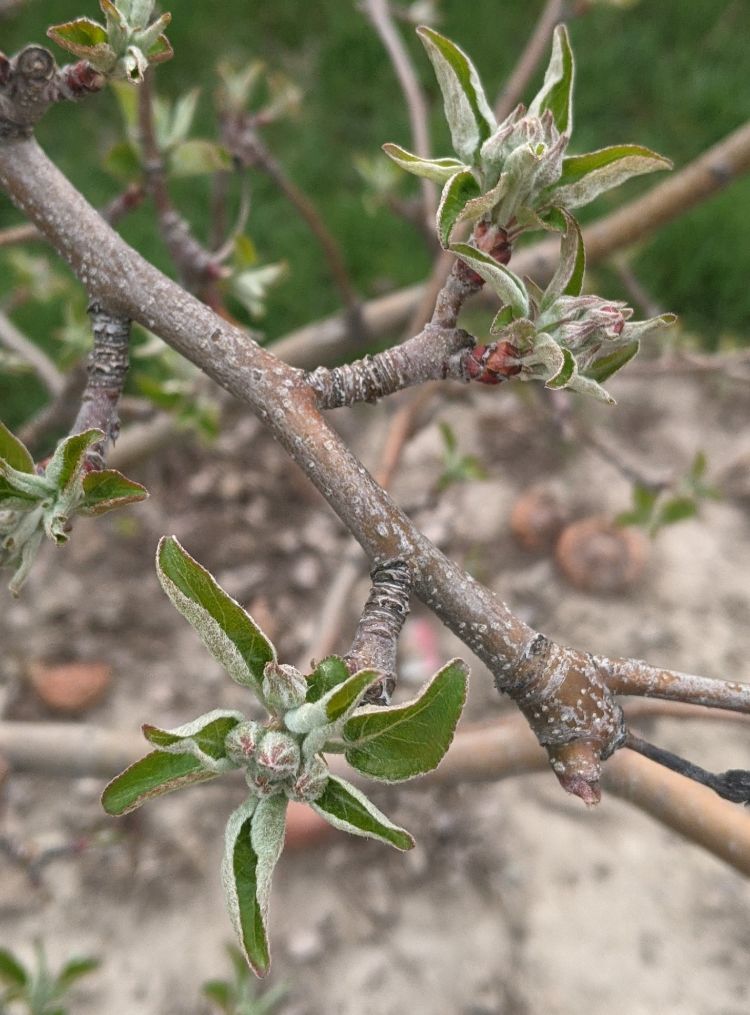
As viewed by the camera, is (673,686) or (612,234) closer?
(673,686)

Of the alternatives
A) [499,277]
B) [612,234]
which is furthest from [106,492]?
[612,234]

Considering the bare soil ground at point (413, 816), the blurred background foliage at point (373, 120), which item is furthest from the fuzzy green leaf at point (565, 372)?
the blurred background foliage at point (373, 120)

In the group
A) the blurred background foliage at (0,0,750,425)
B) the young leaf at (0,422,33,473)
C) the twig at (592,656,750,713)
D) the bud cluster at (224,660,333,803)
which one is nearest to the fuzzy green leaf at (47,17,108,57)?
the young leaf at (0,422,33,473)

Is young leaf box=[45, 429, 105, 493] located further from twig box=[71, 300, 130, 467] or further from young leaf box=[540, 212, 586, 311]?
young leaf box=[540, 212, 586, 311]

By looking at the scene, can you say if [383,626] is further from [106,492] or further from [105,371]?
[105,371]

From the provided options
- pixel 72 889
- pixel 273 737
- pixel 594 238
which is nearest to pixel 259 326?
pixel 594 238

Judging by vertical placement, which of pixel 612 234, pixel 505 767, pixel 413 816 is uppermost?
pixel 612 234

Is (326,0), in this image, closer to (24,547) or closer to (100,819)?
(100,819)

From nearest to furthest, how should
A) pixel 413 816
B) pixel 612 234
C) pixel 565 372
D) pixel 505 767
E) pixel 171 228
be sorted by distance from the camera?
pixel 565 372
pixel 505 767
pixel 171 228
pixel 612 234
pixel 413 816
